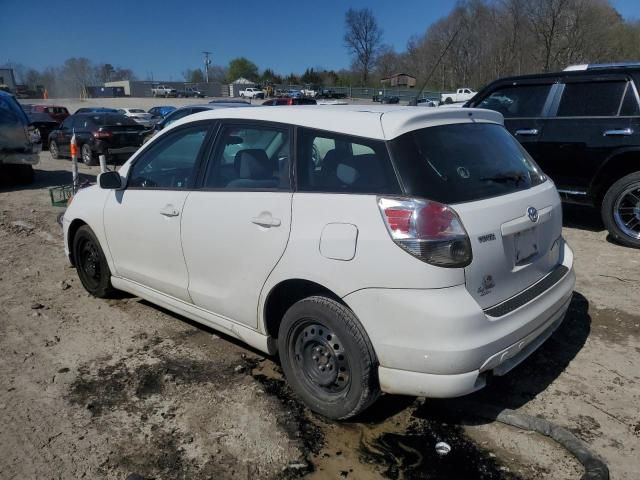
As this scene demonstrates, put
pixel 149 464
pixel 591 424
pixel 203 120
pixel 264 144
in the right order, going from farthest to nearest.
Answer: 1. pixel 203 120
2. pixel 264 144
3. pixel 591 424
4. pixel 149 464

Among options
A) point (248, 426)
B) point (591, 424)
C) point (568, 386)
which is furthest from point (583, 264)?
point (248, 426)

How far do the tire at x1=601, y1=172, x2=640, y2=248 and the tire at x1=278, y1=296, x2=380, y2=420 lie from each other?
4588mm

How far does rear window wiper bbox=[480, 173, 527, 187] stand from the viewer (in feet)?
9.33

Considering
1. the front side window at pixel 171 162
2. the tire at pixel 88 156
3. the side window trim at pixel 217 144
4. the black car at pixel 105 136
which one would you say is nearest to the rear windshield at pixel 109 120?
the black car at pixel 105 136

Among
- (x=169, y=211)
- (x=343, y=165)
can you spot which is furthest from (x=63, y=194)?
(x=343, y=165)

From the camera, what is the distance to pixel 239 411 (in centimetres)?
301

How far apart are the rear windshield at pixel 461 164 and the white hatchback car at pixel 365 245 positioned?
11 millimetres

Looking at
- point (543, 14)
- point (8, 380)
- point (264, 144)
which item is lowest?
point (8, 380)

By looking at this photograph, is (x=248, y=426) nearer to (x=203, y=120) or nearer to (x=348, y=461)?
(x=348, y=461)

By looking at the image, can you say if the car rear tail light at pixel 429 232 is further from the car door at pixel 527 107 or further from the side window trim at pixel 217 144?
the car door at pixel 527 107

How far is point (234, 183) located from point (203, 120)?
633 mm

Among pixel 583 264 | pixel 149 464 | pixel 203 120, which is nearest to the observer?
pixel 149 464

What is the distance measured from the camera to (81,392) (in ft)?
10.6

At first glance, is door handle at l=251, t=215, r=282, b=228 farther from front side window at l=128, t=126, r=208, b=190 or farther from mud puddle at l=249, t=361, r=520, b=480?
mud puddle at l=249, t=361, r=520, b=480
